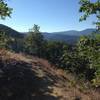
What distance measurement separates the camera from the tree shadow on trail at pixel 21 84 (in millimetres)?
16156

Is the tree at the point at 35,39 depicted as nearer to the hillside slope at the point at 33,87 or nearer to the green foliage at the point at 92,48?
the hillside slope at the point at 33,87

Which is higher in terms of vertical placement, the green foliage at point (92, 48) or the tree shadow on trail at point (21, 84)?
the green foliage at point (92, 48)

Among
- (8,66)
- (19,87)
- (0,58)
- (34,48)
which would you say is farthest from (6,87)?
(34,48)

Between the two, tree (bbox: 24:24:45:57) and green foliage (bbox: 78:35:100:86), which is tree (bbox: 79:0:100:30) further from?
tree (bbox: 24:24:45:57)

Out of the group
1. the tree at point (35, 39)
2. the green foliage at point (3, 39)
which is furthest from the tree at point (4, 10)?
the tree at point (35, 39)

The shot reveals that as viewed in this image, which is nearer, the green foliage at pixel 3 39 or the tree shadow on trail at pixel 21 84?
the tree shadow on trail at pixel 21 84

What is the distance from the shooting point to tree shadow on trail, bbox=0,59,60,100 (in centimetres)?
1616

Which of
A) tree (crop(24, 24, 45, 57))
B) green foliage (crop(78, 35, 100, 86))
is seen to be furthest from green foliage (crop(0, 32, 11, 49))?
tree (crop(24, 24, 45, 57))

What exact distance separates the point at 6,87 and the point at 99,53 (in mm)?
6818

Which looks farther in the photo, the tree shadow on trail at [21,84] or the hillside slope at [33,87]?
the hillside slope at [33,87]

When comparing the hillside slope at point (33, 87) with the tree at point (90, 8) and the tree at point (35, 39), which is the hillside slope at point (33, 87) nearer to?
the tree at point (90, 8)

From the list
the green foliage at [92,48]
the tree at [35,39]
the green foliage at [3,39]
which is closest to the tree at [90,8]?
the green foliage at [92,48]

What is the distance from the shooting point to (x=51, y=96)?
16656mm

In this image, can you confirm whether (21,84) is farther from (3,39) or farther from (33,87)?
(3,39)
